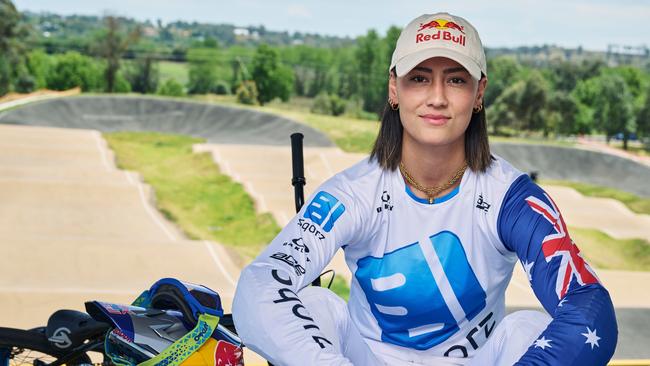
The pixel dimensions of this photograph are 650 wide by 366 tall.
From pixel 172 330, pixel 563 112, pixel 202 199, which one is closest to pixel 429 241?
pixel 172 330

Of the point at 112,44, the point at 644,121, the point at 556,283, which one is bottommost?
the point at 644,121

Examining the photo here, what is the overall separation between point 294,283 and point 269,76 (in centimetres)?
5455

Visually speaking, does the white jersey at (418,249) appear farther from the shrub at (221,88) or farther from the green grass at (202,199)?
the shrub at (221,88)

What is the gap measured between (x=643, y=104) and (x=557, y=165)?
57.8ft

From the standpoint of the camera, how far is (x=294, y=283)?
1.94 m

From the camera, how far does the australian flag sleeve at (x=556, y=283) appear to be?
1.75 m

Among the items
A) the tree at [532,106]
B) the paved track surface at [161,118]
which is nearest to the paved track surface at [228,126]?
the paved track surface at [161,118]

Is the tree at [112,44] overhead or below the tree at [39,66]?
overhead

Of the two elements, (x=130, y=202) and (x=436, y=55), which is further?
(x=130, y=202)

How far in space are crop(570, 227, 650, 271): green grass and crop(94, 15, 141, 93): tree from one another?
130 ft

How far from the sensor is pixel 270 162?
25.6 meters

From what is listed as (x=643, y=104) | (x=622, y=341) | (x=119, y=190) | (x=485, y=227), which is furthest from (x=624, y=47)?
(x=485, y=227)

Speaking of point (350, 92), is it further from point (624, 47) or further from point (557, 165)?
point (624, 47)

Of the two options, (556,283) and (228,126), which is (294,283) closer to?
(556,283)
